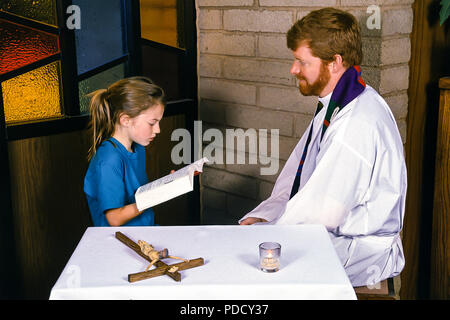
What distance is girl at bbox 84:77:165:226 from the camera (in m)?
2.19

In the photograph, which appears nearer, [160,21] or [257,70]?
[257,70]

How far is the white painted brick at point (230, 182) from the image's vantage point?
3141mm


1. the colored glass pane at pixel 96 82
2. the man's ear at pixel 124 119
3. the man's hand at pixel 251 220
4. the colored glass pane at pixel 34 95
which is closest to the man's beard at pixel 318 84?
the man's hand at pixel 251 220

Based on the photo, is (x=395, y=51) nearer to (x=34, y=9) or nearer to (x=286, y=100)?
(x=286, y=100)

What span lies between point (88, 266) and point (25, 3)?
136 centimetres

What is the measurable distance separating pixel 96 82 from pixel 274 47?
2.87 feet

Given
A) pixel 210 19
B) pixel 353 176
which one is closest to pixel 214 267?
pixel 353 176

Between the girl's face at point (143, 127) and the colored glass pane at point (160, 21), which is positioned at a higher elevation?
the colored glass pane at point (160, 21)

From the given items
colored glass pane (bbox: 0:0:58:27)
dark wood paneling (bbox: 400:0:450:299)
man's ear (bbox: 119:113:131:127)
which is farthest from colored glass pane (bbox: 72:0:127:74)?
dark wood paneling (bbox: 400:0:450:299)

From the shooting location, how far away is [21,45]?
247 cm

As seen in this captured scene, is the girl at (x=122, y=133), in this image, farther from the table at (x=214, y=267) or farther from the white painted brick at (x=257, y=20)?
the white painted brick at (x=257, y=20)

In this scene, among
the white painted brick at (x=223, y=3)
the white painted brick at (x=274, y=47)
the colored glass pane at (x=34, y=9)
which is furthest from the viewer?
the white painted brick at (x=223, y=3)

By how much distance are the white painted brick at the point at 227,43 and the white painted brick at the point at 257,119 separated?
29 cm
